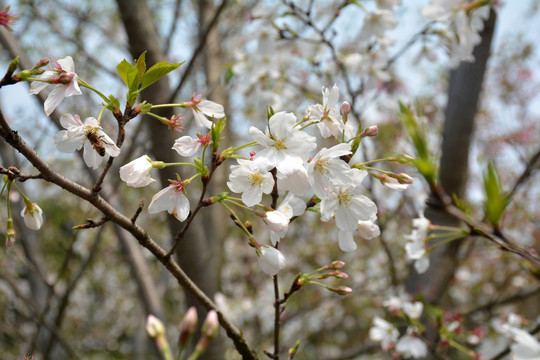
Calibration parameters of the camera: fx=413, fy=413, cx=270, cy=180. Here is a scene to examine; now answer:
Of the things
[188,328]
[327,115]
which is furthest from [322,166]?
[188,328]

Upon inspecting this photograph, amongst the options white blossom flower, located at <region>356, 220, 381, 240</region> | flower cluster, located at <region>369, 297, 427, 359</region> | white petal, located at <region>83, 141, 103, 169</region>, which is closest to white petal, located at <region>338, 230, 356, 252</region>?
white blossom flower, located at <region>356, 220, 381, 240</region>

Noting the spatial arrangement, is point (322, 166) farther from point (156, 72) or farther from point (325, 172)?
point (156, 72)

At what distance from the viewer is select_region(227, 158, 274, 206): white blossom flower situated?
2.38 feet

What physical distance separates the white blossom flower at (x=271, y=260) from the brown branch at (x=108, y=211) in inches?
5.5

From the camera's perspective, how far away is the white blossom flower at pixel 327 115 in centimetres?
78

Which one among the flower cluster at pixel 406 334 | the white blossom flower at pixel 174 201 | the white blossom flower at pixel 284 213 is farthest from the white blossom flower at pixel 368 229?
the flower cluster at pixel 406 334

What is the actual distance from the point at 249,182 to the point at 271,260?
0.15 metres

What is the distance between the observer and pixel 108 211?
68cm

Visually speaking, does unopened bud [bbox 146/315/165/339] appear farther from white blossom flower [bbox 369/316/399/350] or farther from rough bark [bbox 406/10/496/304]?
rough bark [bbox 406/10/496/304]

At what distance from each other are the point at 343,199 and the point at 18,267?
6024 millimetres

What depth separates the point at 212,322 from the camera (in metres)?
0.60

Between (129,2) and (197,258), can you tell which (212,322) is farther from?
→ (129,2)

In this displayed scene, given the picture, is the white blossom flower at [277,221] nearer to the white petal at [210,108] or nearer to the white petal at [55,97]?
the white petal at [210,108]

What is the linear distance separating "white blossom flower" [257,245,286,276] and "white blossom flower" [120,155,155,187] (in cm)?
24
